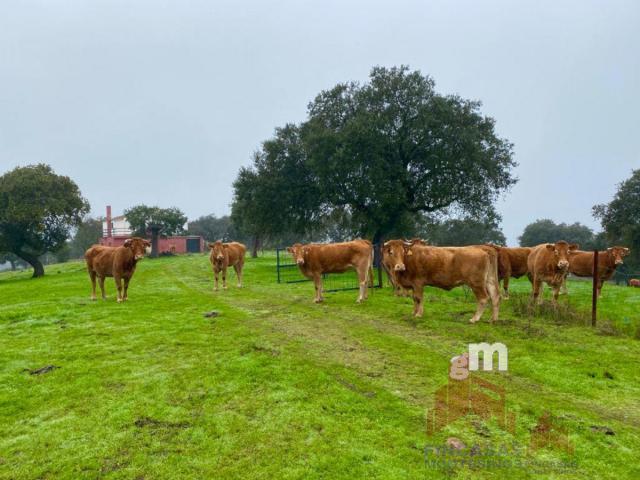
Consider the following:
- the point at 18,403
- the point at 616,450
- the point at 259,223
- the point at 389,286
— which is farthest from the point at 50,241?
the point at 616,450

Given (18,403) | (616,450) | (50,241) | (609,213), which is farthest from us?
(609,213)

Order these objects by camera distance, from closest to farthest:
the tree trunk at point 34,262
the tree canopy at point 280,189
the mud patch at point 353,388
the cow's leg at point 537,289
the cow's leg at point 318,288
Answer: the mud patch at point 353,388 < the cow's leg at point 537,289 < the cow's leg at point 318,288 < the tree canopy at point 280,189 < the tree trunk at point 34,262

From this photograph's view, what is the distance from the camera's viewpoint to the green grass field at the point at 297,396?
4.09 metres

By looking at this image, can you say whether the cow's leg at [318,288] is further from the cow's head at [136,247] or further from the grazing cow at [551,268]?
the grazing cow at [551,268]

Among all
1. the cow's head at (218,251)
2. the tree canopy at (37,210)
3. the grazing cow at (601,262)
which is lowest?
the grazing cow at (601,262)

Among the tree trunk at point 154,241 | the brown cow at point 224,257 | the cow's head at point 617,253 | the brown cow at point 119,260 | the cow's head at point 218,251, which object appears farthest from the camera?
the tree trunk at point 154,241

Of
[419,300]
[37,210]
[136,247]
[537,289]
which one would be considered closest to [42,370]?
[136,247]

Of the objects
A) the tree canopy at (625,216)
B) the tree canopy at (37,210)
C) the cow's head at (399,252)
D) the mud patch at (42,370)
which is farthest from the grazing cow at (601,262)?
the tree canopy at (37,210)

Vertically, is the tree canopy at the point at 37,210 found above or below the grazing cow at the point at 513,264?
above

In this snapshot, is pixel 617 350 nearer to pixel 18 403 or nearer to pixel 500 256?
pixel 500 256

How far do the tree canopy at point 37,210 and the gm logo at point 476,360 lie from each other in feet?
125

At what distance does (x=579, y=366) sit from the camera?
6824 millimetres

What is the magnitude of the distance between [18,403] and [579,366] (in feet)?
27.7

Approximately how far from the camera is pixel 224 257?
61.2 feet
